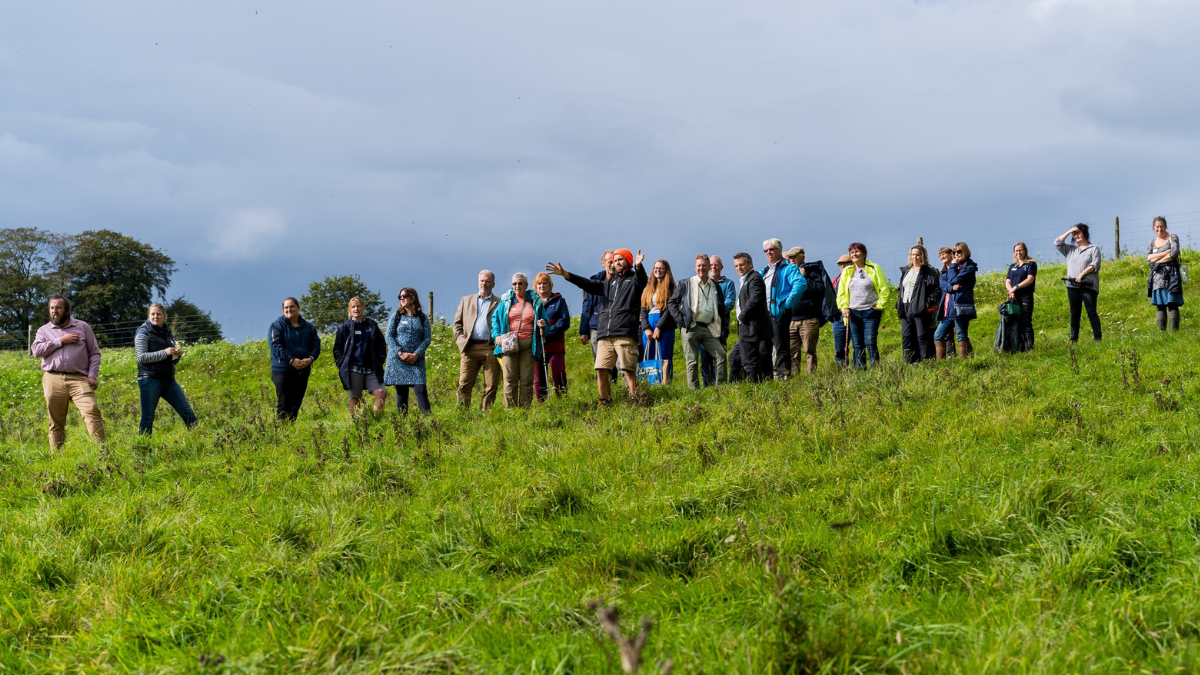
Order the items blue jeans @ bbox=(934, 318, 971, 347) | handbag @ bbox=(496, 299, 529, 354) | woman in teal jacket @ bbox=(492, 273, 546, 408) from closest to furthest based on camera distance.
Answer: handbag @ bbox=(496, 299, 529, 354) < woman in teal jacket @ bbox=(492, 273, 546, 408) < blue jeans @ bbox=(934, 318, 971, 347)

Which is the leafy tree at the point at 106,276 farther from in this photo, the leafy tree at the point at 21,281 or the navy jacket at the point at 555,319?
the navy jacket at the point at 555,319

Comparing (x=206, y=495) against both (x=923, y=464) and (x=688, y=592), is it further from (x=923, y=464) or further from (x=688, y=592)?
(x=923, y=464)

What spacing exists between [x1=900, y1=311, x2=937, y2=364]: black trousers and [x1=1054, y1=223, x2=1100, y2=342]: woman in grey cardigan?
2362 mm

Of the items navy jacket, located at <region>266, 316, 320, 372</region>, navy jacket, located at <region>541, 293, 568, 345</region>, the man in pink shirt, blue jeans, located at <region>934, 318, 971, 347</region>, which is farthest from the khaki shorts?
the man in pink shirt

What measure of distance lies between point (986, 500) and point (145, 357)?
9924 millimetres

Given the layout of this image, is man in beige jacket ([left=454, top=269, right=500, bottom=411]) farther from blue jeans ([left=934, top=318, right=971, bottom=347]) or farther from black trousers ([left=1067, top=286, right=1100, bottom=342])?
black trousers ([left=1067, top=286, right=1100, bottom=342])

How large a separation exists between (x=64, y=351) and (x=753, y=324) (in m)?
8.79

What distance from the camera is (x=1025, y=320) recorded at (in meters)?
12.1

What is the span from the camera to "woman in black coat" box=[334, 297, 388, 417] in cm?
1003

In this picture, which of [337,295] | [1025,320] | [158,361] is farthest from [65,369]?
[337,295]

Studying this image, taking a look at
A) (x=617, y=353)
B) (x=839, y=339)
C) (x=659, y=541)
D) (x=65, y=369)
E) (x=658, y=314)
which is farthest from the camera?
(x=839, y=339)

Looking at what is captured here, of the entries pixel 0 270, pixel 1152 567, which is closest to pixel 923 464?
pixel 1152 567

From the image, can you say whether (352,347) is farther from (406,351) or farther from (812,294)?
(812,294)

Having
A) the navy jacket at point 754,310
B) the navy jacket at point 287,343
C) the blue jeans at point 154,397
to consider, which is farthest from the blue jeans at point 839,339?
the blue jeans at point 154,397
